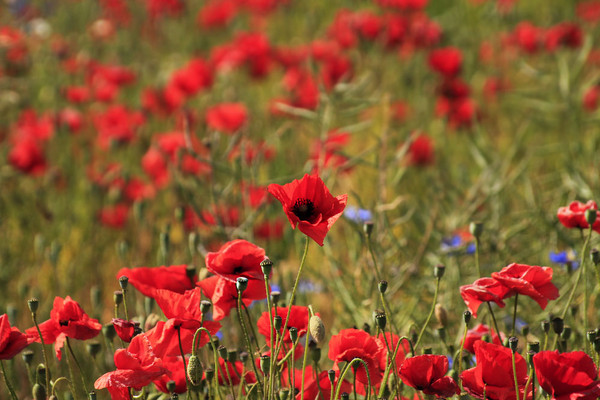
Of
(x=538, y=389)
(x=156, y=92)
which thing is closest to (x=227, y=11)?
(x=156, y=92)

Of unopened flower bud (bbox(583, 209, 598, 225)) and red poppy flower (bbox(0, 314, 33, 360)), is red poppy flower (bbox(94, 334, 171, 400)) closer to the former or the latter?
red poppy flower (bbox(0, 314, 33, 360))

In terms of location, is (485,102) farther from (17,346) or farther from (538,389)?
(17,346)

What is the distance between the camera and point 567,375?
0.95m

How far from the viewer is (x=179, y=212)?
1.64 meters

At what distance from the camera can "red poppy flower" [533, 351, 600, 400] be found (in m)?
0.95

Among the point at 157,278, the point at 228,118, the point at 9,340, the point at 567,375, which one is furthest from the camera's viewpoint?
the point at 228,118

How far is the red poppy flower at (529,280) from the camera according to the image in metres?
1.04

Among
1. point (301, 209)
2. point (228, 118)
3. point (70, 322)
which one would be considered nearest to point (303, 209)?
point (301, 209)

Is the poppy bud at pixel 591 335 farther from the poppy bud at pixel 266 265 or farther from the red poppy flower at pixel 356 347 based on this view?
the poppy bud at pixel 266 265

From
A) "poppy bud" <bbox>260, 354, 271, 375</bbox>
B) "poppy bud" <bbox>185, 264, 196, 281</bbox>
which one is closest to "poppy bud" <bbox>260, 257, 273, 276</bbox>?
"poppy bud" <bbox>260, 354, 271, 375</bbox>

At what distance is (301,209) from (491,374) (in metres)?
0.33

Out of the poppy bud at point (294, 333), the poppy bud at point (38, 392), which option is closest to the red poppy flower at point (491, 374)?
the poppy bud at point (294, 333)

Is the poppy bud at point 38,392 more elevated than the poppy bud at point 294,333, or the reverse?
the poppy bud at point 294,333

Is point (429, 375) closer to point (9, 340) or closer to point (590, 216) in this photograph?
point (590, 216)
